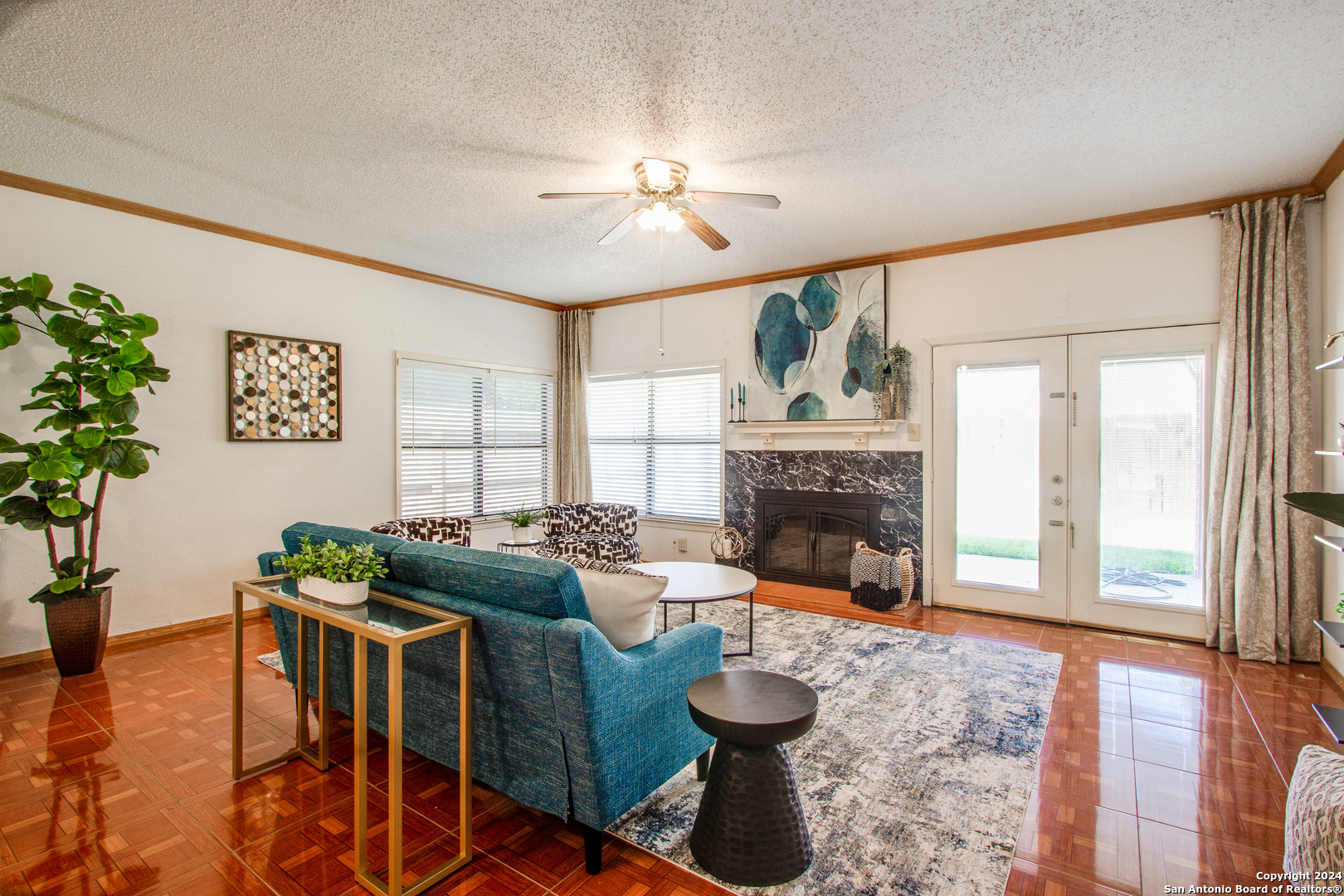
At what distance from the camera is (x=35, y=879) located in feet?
5.95

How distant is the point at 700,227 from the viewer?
3324 millimetres

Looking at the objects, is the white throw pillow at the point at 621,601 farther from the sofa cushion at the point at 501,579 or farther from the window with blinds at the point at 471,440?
the window with blinds at the point at 471,440

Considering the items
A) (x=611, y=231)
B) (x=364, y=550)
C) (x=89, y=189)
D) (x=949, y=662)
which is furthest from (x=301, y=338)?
(x=949, y=662)

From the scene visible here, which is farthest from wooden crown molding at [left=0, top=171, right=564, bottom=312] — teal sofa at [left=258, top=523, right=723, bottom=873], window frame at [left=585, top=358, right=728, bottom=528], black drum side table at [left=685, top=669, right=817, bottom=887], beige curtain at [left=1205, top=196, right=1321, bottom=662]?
beige curtain at [left=1205, top=196, right=1321, bottom=662]

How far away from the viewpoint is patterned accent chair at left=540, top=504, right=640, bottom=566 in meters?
4.92

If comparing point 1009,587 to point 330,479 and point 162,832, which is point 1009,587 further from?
point 330,479

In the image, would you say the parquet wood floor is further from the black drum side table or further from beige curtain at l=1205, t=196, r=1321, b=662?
beige curtain at l=1205, t=196, r=1321, b=662

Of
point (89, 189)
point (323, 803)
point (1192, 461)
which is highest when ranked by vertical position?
point (89, 189)

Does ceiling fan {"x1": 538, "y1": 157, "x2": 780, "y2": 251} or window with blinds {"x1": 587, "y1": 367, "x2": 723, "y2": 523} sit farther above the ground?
ceiling fan {"x1": 538, "y1": 157, "x2": 780, "y2": 251}

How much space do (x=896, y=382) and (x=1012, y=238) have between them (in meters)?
1.25

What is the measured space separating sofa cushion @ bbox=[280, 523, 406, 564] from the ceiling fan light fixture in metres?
2.05

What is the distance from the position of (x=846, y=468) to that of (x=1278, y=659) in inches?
109

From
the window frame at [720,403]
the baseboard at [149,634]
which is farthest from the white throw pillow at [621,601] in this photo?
the window frame at [720,403]

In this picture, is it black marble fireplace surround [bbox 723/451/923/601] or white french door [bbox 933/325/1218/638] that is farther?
black marble fireplace surround [bbox 723/451/923/601]
